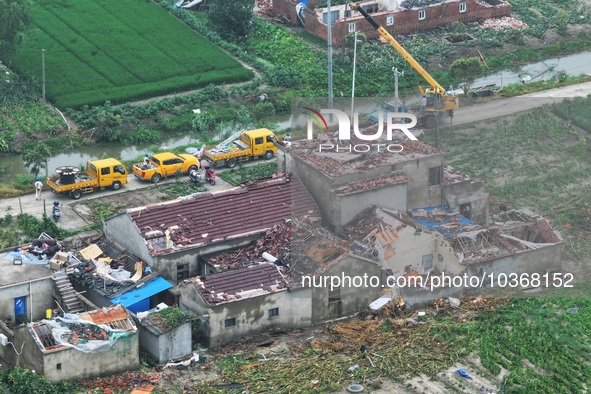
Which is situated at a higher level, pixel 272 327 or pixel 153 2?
pixel 153 2

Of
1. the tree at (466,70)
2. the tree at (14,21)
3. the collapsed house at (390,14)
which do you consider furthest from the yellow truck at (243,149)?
the collapsed house at (390,14)

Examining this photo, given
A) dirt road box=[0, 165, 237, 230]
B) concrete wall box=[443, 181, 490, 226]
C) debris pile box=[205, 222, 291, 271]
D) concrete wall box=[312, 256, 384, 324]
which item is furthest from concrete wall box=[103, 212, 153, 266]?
concrete wall box=[443, 181, 490, 226]

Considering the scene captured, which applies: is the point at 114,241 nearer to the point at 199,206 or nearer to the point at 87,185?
the point at 199,206

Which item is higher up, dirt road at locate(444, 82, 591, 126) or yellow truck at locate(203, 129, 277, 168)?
dirt road at locate(444, 82, 591, 126)

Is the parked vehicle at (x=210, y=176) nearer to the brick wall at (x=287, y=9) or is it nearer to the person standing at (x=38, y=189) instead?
the person standing at (x=38, y=189)

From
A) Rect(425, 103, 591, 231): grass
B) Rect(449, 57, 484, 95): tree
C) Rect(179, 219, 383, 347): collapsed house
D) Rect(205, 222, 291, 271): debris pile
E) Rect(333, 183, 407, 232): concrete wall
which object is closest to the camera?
Rect(179, 219, 383, 347): collapsed house

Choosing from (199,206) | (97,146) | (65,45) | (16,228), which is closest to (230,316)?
(199,206)

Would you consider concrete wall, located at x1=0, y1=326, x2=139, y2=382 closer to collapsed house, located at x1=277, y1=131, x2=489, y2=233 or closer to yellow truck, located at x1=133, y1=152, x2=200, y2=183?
collapsed house, located at x1=277, y1=131, x2=489, y2=233
